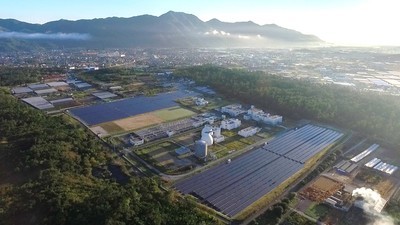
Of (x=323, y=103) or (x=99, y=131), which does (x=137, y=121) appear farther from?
(x=323, y=103)

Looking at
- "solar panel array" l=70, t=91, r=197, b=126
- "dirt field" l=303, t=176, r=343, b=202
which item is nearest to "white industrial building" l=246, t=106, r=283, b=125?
"solar panel array" l=70, t=91, r=197, b=126

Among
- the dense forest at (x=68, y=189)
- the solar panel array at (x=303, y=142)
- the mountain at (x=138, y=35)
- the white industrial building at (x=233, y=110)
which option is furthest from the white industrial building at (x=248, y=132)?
the mountain at (x=138, y=35)

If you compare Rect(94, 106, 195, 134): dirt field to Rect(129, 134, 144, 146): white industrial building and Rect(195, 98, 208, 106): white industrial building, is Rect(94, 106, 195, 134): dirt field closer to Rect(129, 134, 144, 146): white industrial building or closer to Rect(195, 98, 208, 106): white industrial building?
Rect(195, 98, 208, 106): white industrial building

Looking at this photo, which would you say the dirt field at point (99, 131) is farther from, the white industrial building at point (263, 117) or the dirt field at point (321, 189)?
the dirt field at point (321, 189)

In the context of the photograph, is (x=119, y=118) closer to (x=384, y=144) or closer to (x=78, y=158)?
(x=78, y=158)

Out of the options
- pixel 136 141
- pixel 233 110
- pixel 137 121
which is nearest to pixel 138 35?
pixel 233 110

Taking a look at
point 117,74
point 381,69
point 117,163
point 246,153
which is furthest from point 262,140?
point 381,69
